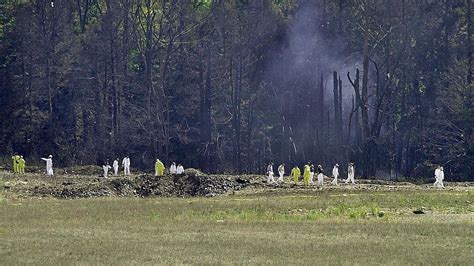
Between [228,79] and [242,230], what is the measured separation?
178 feet

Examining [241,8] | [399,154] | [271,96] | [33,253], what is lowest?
[33,253]

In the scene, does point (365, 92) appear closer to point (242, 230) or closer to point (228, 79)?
point (228, 79)

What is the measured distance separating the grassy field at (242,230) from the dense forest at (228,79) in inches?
1328

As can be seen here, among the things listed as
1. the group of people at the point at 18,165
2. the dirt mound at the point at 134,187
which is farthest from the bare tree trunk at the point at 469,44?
the group of people at the point at 18,165

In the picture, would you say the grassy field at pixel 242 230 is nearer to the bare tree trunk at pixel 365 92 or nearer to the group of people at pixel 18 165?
the group of people at pixel 18 165

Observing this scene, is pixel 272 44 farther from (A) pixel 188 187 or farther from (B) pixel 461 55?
(A) pixel 188 187

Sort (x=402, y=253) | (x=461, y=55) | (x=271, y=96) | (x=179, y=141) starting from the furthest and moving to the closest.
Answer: (x=271, y=96), (x=179, y=141), (x=461, y=55), (x=402, y=253)

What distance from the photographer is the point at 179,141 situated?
3282 inches

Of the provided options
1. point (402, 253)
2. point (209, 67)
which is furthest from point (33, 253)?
point (209, 67)

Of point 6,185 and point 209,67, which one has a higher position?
point 209,67

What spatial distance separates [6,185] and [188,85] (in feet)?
119

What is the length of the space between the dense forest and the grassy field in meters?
33.7

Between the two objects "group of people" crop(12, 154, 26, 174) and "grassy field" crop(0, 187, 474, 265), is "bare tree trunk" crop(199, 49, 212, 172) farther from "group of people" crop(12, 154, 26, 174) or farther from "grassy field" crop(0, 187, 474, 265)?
"grassy field" crop(0, 187, 474, 265)

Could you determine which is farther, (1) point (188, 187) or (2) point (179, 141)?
(2) point (179, 141)
